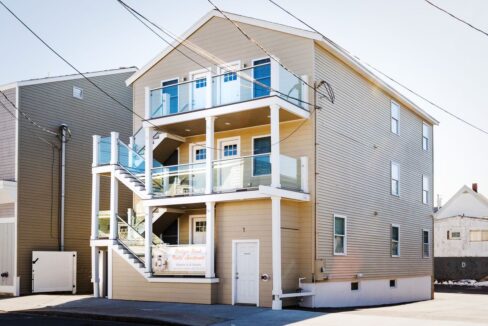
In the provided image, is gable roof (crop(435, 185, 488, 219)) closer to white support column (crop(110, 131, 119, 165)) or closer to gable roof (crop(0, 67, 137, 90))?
gable roof (crop(0, 67, 137, 90))

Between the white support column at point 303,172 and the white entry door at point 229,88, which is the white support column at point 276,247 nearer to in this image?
the white support column at point 303,172

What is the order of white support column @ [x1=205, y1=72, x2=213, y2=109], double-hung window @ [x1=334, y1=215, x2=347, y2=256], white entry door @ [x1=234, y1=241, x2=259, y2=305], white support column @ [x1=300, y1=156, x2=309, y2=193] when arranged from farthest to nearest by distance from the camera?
double-hung window @ [x1=334, y1=215, x2=347, y2=256], white support column @ [x1=205, y1=72, x2=213, y2=109], white support column @ [x1=300, y1=156, x2=309, y2=193], white entry door @ [x1=234, y1=241, x2=259, y2=305]

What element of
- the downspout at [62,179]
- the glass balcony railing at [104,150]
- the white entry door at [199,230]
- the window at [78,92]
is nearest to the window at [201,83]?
the glass balcony railing at [104,150]

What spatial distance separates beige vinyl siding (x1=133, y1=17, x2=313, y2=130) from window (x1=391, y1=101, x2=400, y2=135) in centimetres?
820

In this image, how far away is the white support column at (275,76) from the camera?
807 inches

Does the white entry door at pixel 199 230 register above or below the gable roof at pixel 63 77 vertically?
below

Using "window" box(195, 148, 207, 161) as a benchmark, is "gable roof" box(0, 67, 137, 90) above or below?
above

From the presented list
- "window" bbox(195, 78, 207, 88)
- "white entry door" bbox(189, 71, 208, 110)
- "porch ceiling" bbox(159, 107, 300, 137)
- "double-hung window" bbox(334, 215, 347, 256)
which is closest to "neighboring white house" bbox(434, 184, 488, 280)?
"double-hung window" bbox(334, 215, 347, 256)

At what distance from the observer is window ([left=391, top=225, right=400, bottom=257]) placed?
28388mm

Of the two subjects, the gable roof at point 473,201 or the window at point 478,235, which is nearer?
the window at point 478,235

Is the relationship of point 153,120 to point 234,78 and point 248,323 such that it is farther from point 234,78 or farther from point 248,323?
point 248,323

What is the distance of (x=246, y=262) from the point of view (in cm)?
2142

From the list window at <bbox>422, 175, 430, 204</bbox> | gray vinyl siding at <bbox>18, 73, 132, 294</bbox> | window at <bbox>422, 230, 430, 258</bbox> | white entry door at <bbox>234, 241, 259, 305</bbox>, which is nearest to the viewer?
white entry door at <bbox>234, 241, 259, 305</bbox>

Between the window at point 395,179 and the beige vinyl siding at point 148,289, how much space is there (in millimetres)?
11033
